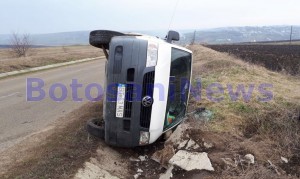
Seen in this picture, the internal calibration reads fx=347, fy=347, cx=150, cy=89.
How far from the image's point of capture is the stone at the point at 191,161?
5.52 metres

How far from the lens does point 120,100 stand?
518cm

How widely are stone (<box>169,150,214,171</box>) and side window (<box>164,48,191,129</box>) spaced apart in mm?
548

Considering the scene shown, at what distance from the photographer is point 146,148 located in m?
6.45

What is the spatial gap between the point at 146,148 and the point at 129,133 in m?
1.31

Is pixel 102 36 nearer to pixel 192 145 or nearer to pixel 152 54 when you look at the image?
pixel 152 54

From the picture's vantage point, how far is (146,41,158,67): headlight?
5152mm

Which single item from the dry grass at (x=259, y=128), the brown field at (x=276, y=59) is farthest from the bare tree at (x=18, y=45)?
the dry grass at (x=259, y=128)

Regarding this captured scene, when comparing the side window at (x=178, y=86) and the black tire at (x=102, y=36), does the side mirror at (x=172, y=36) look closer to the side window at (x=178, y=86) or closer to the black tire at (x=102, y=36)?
the side window at (x=178, y=86)

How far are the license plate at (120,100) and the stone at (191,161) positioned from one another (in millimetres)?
1302

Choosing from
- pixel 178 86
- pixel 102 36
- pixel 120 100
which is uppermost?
pixel 102 36

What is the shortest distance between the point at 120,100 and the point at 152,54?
838mm

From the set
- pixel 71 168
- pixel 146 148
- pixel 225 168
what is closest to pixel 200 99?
pixel 146 148

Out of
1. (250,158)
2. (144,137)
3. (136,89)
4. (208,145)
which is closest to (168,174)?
(144,137)

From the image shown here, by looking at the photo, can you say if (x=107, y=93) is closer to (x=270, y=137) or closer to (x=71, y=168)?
(x=71, y=168)
